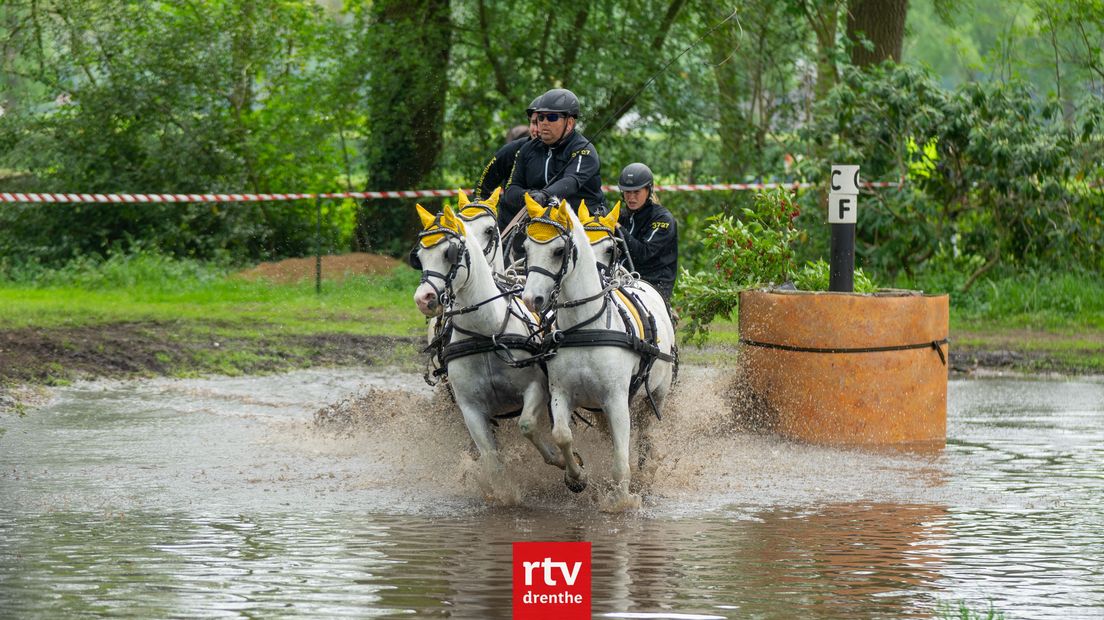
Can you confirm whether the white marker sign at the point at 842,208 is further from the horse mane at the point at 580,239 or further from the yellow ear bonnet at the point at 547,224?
the yellow ear bonnet at the point at 547,224

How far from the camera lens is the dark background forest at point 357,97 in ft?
73.9

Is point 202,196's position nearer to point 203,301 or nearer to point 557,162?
point 203,301

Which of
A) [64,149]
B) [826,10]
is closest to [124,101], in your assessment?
[64,149]

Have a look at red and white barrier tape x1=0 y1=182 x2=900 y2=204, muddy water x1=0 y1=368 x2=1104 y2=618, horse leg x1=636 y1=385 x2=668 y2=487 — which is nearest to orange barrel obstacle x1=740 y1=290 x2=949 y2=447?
muddy water x1=0 y1=368 x2=1104 y2=618

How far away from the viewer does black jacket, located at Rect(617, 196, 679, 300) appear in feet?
34.3

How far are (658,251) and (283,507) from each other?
127 inches

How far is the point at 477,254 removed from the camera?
845cm

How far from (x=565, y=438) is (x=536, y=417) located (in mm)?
352

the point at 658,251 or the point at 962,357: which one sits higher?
the point at 658,251

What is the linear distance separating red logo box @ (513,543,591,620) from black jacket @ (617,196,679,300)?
13.7 ft

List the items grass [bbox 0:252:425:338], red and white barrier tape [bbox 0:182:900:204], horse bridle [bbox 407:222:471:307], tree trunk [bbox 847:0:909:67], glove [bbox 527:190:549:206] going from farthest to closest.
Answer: tree trunk [bbox 847:0:909:67] → red and white barrier tape [bbox 0:182:900:204] → grass [bbox 0:252:425:338] → glove [bbox 527:190:549:206] → horse bridle [bbox 407:222:471:307]

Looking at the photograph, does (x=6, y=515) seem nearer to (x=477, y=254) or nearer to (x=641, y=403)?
(x=477, y=254)

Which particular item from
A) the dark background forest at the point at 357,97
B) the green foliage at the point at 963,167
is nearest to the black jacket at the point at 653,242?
the green foliage at the point at 963,167

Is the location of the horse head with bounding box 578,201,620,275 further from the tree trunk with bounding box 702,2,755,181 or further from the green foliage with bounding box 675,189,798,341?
the tree trunk with bounding box 702,2,755,181
